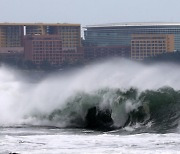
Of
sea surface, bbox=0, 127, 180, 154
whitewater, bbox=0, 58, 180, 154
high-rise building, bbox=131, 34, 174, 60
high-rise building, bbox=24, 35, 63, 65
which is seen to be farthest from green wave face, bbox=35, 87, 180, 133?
high-rise building, bbox=131, 34, 174, 60

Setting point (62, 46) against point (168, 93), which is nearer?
point (168, 93)

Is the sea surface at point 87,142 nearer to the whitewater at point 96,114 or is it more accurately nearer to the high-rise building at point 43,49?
the whitewater at point 96,114

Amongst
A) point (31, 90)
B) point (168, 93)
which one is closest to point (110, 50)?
point (31, 90)

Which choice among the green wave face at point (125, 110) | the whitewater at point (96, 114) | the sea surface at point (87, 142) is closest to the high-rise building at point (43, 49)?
the whitewater at point (96, 114)

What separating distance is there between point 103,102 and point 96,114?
3.58 feet

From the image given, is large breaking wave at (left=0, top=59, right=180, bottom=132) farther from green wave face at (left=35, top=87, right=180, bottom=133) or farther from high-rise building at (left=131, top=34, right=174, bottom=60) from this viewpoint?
high-rise building at (left=131, top=34, right=174, bottom=60)

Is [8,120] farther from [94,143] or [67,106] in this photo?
[94,143]

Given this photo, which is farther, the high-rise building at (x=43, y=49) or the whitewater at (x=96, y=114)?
the high-rise building at (x=43, y=49)

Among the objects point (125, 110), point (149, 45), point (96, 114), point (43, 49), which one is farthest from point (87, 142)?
point (149, 45)

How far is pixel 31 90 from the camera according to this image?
51.6m

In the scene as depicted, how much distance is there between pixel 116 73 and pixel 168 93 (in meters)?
8.68

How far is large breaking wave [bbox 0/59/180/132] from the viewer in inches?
1476

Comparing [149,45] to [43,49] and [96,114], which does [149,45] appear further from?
[96,114]

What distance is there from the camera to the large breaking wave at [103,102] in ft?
123
